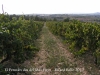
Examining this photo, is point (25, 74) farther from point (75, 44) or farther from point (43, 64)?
point (75, 44)

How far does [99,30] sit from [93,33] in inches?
13.5

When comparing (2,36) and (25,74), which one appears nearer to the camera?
(2,36)

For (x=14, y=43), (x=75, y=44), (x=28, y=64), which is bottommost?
(x=28, y=64)

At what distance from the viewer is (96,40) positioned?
8.63 metres

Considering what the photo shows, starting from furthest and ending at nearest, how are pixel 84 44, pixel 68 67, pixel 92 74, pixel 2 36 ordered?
pixel 84 44, pixel 68 67, pixel 92 74, pixel 2 36

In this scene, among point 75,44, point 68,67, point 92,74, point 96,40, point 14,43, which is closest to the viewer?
point 14,43

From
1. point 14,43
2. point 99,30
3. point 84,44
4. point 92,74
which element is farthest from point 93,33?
point 14,43

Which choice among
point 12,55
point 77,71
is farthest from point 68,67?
point 12,55

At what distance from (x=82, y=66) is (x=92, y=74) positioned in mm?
1107

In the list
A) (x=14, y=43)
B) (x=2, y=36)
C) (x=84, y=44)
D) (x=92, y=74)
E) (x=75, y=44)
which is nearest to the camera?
(x=2, y=36)

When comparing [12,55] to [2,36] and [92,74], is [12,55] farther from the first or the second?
[92,74]

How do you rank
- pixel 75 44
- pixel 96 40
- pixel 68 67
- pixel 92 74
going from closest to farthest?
pixel 92 74 < pixel 68 67 < pixel 96 40 < pixel 75 44

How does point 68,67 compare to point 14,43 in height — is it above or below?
below

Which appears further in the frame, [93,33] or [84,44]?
[84,44]
